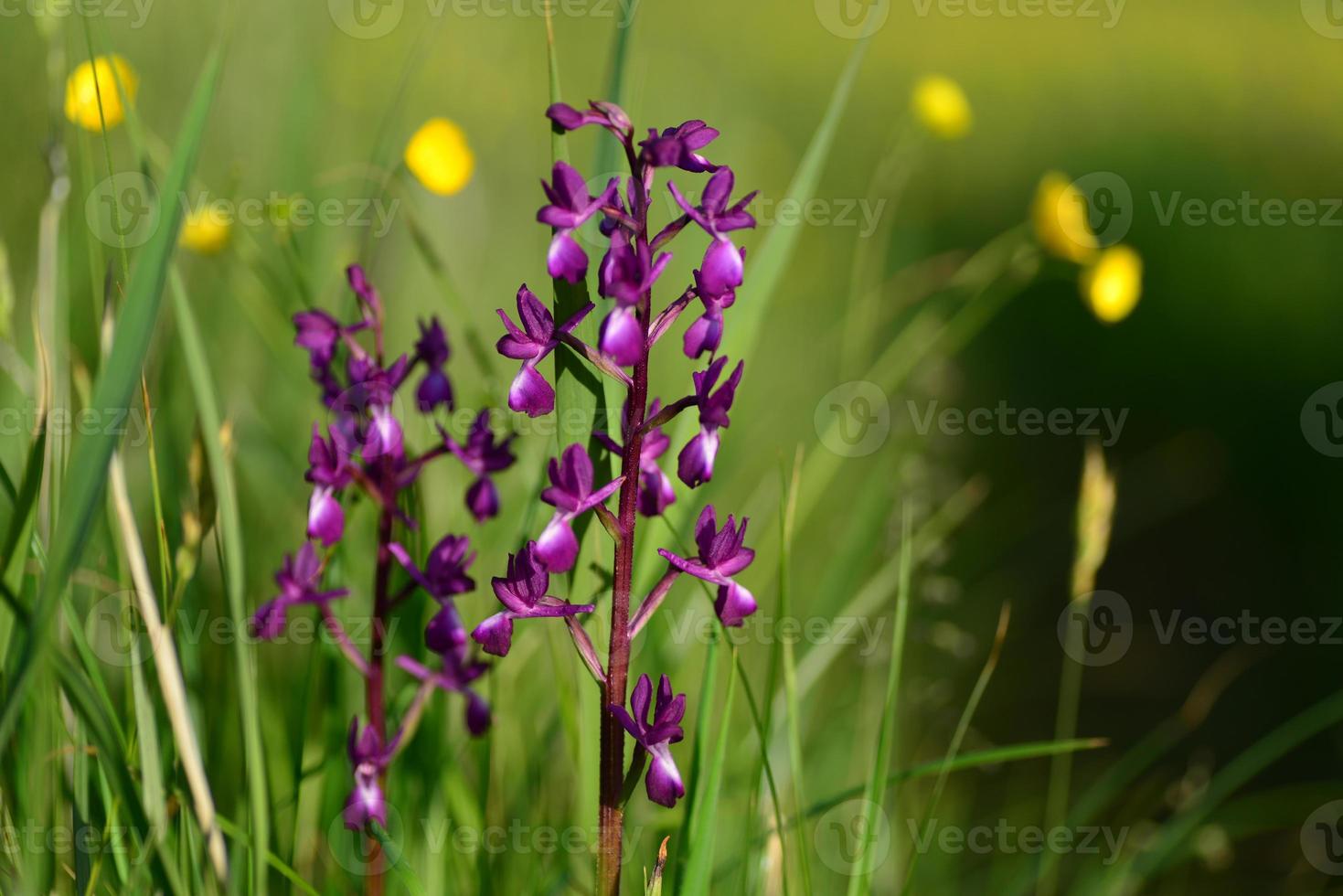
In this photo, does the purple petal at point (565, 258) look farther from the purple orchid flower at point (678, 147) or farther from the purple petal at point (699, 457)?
the purple petal at point (699, 457)

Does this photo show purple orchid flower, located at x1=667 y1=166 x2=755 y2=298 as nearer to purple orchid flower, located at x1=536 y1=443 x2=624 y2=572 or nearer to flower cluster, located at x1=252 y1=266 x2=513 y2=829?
purple orchid flower, located at x1=536 y1=443 x2=624 y2=572

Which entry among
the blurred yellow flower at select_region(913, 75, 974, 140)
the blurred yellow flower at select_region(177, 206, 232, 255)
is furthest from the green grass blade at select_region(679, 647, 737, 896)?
the blurred yellow flower at select_region(913, 75, 974, 140)

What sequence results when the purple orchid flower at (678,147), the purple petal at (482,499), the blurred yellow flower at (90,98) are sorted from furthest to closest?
the blurred yellow flower at (90,98) < the purple petal at (482,499) < the purple orchid flower at (678,147)

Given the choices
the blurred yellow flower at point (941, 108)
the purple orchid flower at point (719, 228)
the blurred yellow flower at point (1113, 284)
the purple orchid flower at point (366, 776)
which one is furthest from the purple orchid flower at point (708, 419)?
the blurred yellow flower at point (941, 108)

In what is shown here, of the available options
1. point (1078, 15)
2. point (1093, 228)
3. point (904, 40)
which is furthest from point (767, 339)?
point (1078, 15)

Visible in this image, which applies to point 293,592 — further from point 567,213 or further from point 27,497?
point 567,213

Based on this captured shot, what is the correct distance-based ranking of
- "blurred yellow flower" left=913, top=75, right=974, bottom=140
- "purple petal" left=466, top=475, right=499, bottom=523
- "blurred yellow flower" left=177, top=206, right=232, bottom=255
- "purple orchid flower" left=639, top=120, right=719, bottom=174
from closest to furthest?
"purple orchid flower" left=639, top=120, right=719, bottom=174 → "purple petal" left=466, top=475, right=499, bottom=523 → "blurred yellow flower" left=177, top=206, right=232, bottom=255 → "blurred yellow flower" left=913, top=75, right=974, bottom=140
